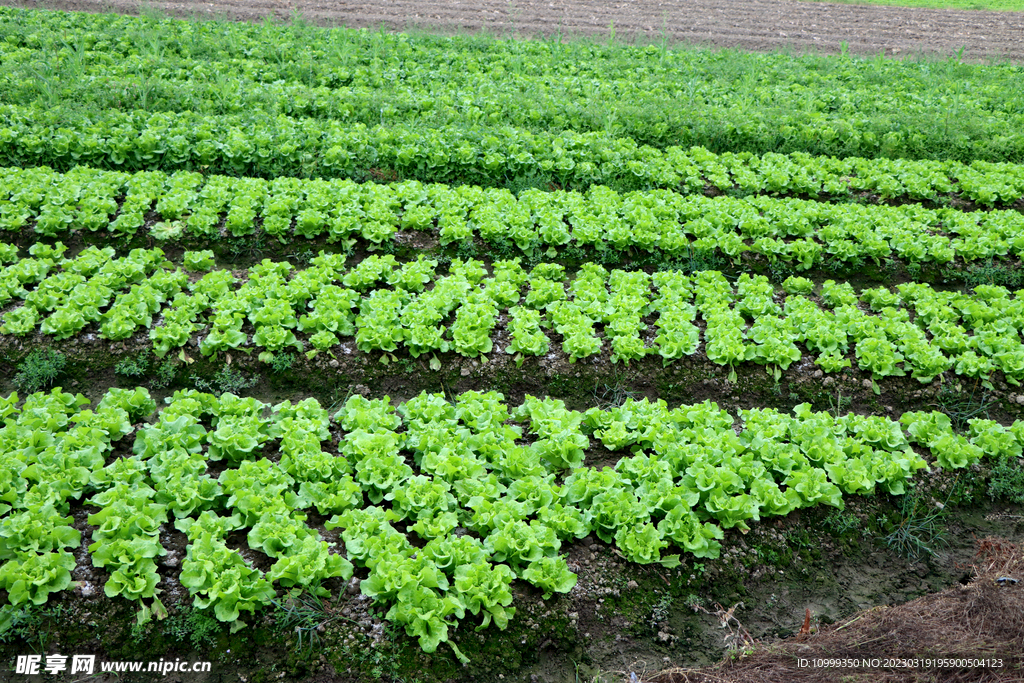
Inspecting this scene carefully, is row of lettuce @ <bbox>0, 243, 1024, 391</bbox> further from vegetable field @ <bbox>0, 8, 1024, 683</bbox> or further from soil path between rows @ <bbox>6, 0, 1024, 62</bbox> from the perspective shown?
soil path between rows @ <bbox>6, 0, 1024, 62</bbox>

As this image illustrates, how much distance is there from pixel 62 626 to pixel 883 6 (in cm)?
2842

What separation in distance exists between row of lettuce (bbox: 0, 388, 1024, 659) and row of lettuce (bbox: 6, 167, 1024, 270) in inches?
126

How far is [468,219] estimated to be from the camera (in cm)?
968

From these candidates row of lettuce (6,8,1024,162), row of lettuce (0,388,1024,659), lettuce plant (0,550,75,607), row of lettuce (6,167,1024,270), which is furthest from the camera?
row of lettuce (6,8,1024,162)

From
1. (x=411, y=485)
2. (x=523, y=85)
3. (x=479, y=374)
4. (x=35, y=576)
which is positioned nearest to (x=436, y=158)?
(x=523, y=85)

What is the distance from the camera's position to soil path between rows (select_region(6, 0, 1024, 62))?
18.8 metres

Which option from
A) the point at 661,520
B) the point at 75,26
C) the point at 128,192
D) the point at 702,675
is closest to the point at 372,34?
the point at 75,26

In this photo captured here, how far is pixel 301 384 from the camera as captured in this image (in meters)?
7.23

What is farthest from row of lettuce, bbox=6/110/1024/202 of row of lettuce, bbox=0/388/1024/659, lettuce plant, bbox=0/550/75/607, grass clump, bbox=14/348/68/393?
lettuce plant, bbox=0/550/75/607

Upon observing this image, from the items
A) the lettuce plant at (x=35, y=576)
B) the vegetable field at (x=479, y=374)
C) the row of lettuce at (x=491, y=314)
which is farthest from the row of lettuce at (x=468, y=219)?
the lettuce plant at (x=35, y=576)

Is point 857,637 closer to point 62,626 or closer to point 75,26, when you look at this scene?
point 62,626

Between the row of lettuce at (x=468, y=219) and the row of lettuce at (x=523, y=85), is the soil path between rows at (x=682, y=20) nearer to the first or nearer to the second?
the row of lettuce at (x=523, y=85)

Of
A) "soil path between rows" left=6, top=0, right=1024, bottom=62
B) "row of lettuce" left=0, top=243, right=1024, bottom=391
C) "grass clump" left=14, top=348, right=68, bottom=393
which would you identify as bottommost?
"grass clump" left=14, top=348, right=68, bottom=393

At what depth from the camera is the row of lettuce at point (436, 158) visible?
1048 centimetres
